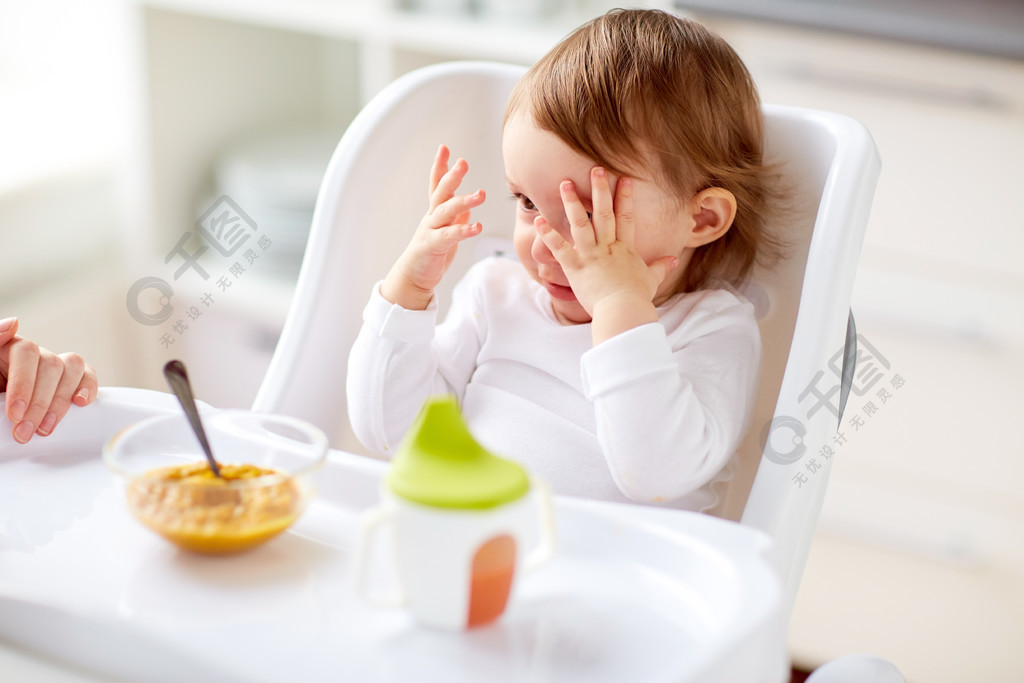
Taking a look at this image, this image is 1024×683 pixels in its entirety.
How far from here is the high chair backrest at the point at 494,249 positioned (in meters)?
0.76

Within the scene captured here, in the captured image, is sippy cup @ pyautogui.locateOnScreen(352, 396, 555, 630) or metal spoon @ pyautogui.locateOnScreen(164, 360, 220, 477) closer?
sippy cup @ pyautogui.locateOnScreen(352, 396, 555, 630)

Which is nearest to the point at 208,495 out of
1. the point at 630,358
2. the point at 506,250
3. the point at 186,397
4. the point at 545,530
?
the point at 186,397

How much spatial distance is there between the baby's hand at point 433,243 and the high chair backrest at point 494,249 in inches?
2.6

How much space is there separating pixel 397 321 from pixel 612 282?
193 millimetres

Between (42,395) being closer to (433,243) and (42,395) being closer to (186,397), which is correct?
(186,397)

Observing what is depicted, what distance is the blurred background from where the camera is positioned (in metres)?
1.31

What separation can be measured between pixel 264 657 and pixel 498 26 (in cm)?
117

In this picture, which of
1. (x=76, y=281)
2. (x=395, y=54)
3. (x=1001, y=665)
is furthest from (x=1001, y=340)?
(x=76, y=281)

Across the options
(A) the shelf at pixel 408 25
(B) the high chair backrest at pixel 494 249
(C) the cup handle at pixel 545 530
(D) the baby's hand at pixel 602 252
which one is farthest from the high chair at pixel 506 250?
(A) the shelf at pixel 408 25

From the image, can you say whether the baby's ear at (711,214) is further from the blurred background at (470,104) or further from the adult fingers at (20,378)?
the adult fingers at (20,378)

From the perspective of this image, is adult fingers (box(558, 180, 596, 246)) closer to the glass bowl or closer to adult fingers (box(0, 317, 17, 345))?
the glass bowl

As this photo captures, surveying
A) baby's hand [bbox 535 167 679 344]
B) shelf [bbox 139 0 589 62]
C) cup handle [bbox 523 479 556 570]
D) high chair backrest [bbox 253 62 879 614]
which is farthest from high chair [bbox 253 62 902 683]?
shelf [bbox 139 0 589 62]

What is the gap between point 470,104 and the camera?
98 centimetres

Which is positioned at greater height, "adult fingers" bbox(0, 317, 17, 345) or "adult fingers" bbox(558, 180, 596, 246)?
"adult fingers" bbox(558, 180, 596, 246)
